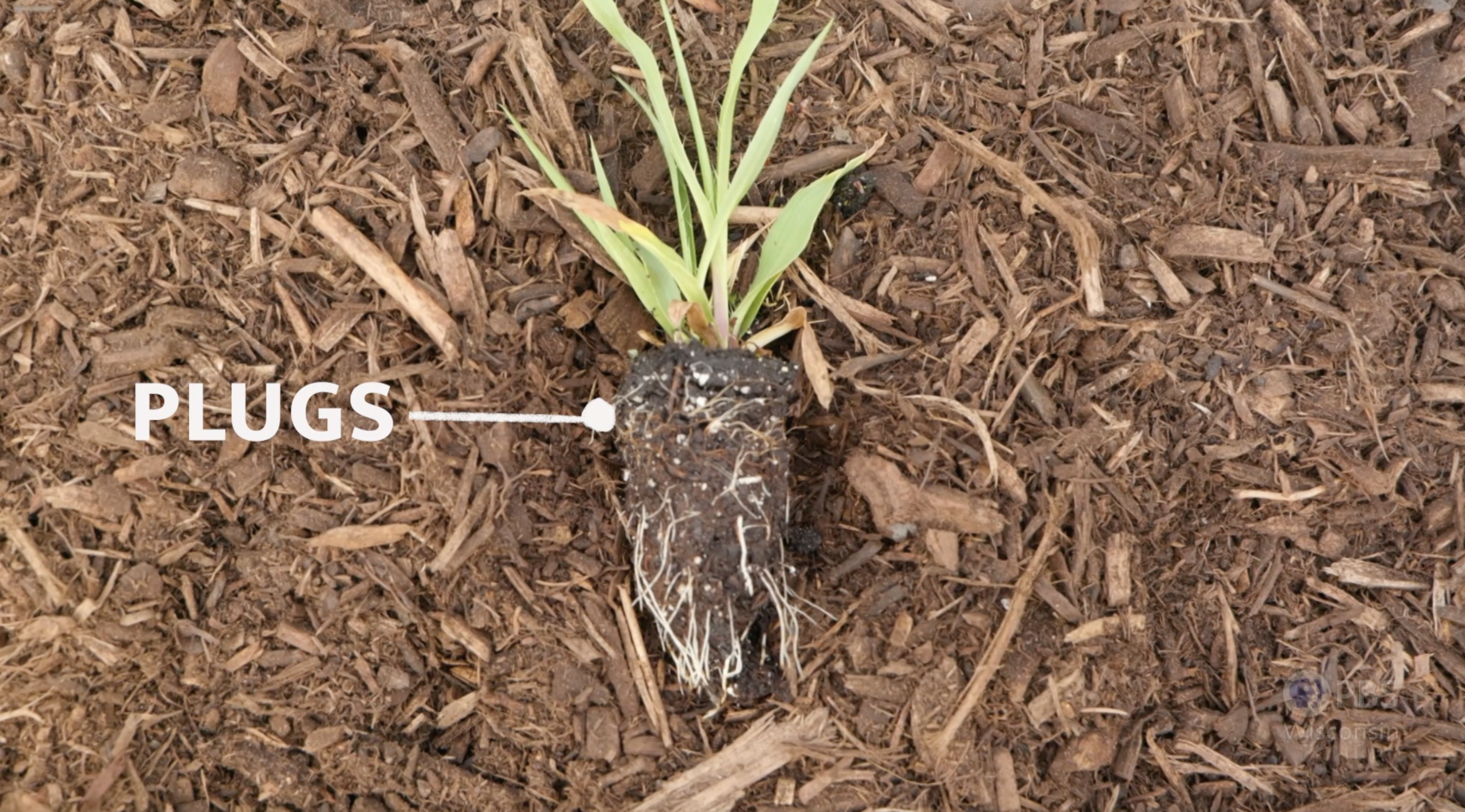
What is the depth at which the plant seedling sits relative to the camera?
4.74 ft

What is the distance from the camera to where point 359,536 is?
1550 mm

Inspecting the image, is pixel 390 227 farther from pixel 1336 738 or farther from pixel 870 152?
pixel 1336 738

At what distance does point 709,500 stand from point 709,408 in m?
A: 0.13

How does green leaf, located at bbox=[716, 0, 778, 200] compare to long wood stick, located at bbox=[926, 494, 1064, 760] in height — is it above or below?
above

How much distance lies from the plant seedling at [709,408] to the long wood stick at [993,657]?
244 millimetres

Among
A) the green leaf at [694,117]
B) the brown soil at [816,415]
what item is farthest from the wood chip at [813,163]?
the green leaf at [694,117]

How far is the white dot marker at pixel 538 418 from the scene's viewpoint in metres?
1.55

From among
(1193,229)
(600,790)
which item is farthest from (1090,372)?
(600,790)

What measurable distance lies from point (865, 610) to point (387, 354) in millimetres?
817

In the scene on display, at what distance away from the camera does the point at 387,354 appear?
1575 mm

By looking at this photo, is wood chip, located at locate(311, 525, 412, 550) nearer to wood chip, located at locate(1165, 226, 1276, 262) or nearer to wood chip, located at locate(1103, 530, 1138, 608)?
wood chip, located at locate(1103, 530, 1138, 608)

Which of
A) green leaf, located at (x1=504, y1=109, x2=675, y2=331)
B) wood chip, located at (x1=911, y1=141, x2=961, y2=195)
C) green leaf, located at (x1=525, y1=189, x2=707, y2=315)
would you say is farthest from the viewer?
wood chip, located at (x1=911, y1=141, x2=961, y2=195)

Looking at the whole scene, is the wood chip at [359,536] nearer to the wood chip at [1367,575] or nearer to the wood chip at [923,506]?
the wood chip at [923,506]

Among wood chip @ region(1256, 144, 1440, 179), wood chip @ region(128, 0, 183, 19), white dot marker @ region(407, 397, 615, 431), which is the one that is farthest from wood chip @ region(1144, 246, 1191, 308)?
wood chip @ region(128, 0, 183, 19)
